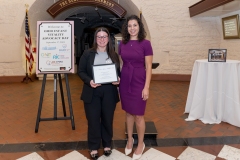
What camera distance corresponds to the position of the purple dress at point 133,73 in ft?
6.82

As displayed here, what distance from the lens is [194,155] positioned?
2.41 metres

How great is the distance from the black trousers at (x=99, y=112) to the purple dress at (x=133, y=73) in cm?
17

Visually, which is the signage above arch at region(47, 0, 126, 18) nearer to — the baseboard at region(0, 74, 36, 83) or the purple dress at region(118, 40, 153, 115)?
the baseboard at region(0, 74, 36, 83)

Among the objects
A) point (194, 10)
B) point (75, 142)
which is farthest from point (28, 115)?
point (194, 10)

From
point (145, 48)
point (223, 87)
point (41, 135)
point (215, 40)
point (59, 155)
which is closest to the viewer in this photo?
point (145, 48)

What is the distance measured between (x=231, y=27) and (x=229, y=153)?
404 cm

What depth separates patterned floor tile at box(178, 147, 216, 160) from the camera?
7.71ft

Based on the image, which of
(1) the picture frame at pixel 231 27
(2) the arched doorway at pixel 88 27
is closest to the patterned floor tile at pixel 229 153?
(1) the picture frame at pixel 231 27

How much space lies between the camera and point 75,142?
2.71 m

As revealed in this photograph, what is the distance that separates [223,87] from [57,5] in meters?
5.26

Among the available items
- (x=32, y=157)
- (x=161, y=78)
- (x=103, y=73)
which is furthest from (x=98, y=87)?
(x=161, y=78)

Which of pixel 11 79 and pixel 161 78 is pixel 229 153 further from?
pixel 11 79

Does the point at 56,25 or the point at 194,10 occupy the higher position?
the point at 194,10

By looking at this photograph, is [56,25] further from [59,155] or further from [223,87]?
[223,87]
